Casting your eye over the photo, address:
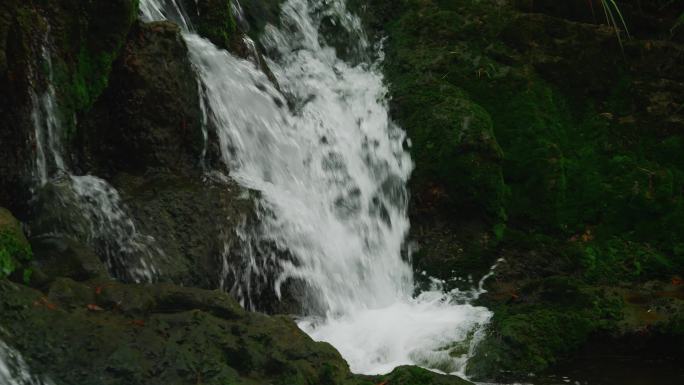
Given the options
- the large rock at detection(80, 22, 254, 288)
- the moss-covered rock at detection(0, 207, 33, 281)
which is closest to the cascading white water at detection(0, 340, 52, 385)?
the moss-covered rock at detection(0, 207, 33, 281)

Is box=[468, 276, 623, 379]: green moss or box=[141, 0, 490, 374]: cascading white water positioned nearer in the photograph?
box=[468, 276, 623, 379]: green moss

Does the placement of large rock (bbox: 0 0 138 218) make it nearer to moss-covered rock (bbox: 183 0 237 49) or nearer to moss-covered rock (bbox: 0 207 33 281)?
moss-covered rock (bbox: 0 207 33 281)

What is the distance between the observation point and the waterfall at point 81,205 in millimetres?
4871

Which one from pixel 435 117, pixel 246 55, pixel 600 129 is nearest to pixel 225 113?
pixel 246 55

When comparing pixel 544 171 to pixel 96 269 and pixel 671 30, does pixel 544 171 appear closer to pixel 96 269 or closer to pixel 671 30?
pixel 671 30

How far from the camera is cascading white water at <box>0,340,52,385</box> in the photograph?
330cm

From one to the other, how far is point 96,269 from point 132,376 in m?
0.90

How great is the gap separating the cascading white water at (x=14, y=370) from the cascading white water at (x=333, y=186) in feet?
8.08

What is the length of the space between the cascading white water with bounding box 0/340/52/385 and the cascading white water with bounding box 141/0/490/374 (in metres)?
2.46

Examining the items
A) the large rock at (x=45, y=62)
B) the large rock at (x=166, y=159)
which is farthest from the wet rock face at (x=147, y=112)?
the large rock at (x=45, y=62)

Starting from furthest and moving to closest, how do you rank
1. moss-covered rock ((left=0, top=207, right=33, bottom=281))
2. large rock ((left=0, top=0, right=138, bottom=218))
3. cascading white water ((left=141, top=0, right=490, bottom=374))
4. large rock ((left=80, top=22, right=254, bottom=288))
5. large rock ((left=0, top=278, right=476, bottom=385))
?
cascading white water ((left=141, top=0, right=490, bottom=374)), large rock ((left=80, top=22, right=254, bottom=288)), large rock ((left=0, top=0, right=138, bottom=218)), moss-covered rock ((left=0, top=207, right=33, bottom=281)), large rock ((left=0, top=278, right=476, bottom=385))

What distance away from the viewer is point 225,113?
21.7 feet

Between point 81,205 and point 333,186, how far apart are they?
9.58 ft

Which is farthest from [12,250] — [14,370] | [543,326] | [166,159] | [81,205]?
[543,326]
